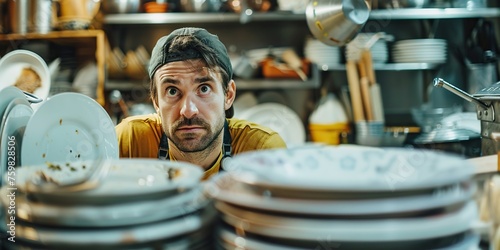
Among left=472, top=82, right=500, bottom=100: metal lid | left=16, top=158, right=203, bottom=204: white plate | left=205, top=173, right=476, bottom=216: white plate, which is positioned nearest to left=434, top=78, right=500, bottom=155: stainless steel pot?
left=472, top=82, right=500, bottom=100: metal lid

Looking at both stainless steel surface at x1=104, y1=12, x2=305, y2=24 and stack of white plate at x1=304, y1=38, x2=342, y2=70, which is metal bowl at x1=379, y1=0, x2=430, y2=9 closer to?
stack of white plate at x1=304, y1=38, x2=342, y2=70

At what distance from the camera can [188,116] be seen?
134cm

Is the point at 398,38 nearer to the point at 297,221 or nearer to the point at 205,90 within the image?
the point at 205,90

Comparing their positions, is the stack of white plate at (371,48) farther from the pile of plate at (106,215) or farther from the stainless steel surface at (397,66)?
the pile of plate at (106,215)

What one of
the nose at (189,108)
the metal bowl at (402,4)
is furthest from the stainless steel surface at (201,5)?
the nose at (189,108)

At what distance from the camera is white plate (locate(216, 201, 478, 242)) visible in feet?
1.80

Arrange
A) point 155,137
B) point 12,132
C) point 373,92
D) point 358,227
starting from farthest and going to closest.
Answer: point 373,92
point 155,137
point 12,132
point 358,227

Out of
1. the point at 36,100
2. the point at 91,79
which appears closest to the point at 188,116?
the point at 36,100

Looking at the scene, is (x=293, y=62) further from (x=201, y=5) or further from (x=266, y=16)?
(x=201, y=5)

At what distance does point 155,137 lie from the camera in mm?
1458

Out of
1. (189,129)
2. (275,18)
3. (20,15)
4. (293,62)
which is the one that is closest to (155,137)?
(189,129)

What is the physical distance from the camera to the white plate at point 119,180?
584mm

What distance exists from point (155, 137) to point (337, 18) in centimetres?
64

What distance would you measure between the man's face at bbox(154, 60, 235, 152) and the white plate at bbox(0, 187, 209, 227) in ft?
2.42
